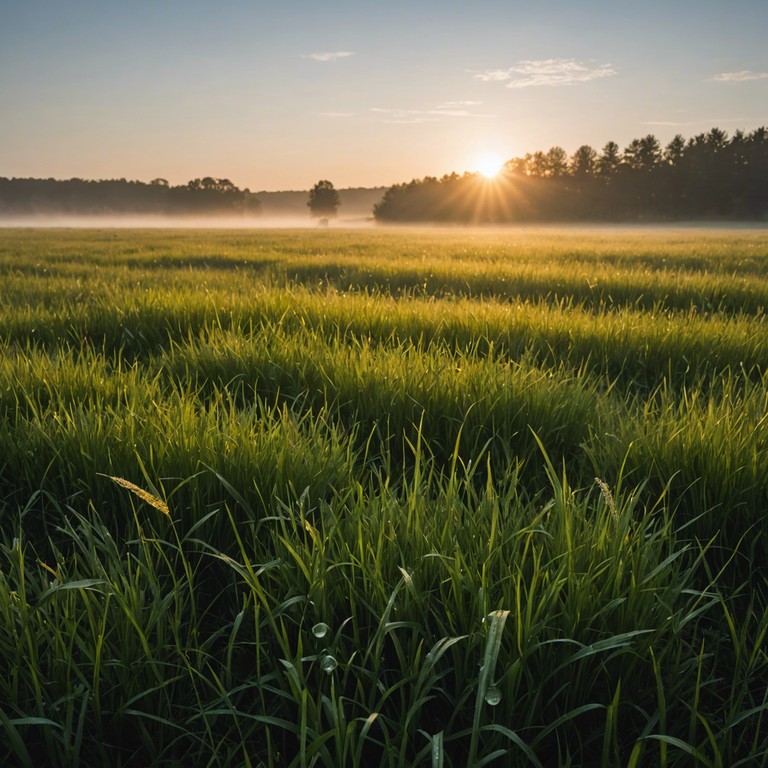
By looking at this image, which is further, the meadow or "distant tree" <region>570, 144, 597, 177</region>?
"distant tree" <region>570, 144, 597, 177</region>

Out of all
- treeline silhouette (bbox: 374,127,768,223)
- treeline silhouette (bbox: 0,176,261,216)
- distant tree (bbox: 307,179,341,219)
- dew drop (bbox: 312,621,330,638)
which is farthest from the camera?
treeline silhouette (bbox: 0,176,261,216)

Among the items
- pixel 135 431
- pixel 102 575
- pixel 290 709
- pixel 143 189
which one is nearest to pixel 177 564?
pixel 102 575

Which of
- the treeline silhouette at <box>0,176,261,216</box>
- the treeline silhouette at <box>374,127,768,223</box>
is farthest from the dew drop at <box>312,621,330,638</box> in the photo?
the treeline silhouette at <box>0,176,261,216</box>

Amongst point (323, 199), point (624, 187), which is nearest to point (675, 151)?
point (624, 187)

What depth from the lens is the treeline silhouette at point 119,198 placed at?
500ft

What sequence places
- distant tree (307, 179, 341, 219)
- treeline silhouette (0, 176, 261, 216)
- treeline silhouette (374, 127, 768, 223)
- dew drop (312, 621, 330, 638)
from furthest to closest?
treeline silhouette (0, 176, 261, 216)
distant tree (307, 179, 341, 219)
treeline silhouette (374, 127, 768, 223)
dew drop (312, 621, 330, 638)

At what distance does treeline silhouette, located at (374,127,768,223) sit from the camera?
71.1 m

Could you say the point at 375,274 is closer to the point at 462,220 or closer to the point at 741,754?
the point at 741,754

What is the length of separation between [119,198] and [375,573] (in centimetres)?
20091

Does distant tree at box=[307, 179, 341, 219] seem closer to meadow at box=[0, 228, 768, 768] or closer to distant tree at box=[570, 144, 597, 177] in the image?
distant tree at box=[570, 144, 597, 177]

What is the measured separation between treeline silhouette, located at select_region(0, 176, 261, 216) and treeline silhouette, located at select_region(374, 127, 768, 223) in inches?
2974

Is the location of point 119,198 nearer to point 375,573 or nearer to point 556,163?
point 556,163

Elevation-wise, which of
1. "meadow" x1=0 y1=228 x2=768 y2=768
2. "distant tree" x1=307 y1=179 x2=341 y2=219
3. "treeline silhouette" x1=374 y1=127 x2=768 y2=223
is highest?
"distant tree" x1=307 y1=179 x2=341 y2=219

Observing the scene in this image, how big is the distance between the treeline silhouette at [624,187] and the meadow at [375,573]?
83.5m
